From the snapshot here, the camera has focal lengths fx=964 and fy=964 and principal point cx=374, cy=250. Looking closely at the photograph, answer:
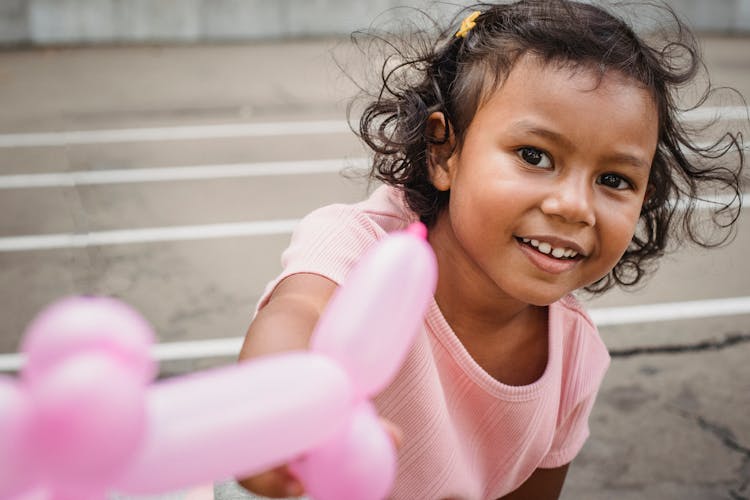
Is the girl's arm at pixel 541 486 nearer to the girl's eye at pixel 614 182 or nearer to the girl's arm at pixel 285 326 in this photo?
the girl's eye at pixel 614 182

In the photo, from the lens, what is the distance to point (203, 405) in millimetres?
689

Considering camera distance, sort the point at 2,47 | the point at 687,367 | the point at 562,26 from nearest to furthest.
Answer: the point at 562,26 < the point at 687,367 < the point at 2,47

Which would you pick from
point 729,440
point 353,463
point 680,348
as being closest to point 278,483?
point 353,463

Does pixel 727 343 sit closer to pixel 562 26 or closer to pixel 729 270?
pixel 729 270

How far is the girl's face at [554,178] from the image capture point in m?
1.39

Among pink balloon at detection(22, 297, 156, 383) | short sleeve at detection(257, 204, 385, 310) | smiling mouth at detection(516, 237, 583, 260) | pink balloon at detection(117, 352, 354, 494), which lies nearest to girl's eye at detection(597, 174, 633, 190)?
smiling mouth at detection(516, 237, 583, 260)

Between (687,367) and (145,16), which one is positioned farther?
(145,16)

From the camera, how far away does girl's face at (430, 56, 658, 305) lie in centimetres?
139

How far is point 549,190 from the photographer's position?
1390 mm

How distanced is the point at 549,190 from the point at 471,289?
1.00 ft

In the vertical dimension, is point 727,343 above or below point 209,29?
above

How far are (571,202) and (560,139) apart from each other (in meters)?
0.10

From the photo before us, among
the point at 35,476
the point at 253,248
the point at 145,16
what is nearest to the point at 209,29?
the point at 145,16

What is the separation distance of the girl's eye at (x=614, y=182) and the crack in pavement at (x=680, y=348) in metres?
1.61
